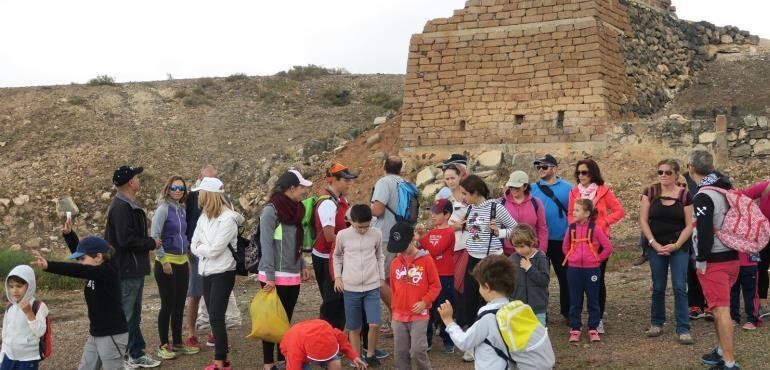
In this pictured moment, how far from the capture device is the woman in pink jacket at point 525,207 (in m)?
7.87

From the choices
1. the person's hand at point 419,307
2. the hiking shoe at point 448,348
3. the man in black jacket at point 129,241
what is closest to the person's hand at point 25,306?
the man in black jacket at point 129,241

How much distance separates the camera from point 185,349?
8.19m

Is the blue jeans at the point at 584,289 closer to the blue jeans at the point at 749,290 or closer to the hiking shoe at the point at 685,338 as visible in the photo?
the hiking shoe at the point at 685,338

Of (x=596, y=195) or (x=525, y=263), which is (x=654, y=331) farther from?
(x=525, y=263)

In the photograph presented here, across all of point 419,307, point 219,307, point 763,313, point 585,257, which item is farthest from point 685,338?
point 219,307

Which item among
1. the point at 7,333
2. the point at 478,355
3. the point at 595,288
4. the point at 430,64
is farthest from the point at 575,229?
the point at 430,64

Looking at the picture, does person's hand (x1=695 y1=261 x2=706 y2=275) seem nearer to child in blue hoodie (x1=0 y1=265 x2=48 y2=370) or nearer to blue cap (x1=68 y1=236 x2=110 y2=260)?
blue cap (x1=68 y1=236 x2=110 y2=260)

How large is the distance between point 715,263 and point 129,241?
4915mm

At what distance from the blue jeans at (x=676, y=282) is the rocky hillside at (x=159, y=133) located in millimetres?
12414

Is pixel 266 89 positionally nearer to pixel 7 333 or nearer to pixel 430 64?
pixel 430 64

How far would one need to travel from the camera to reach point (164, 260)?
7949mm

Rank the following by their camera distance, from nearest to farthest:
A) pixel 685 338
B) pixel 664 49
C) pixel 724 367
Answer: pixel 724 367
pixel 685 338
pixel 664 49

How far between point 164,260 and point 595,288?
4.08 m

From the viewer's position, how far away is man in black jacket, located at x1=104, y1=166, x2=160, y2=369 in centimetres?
731
